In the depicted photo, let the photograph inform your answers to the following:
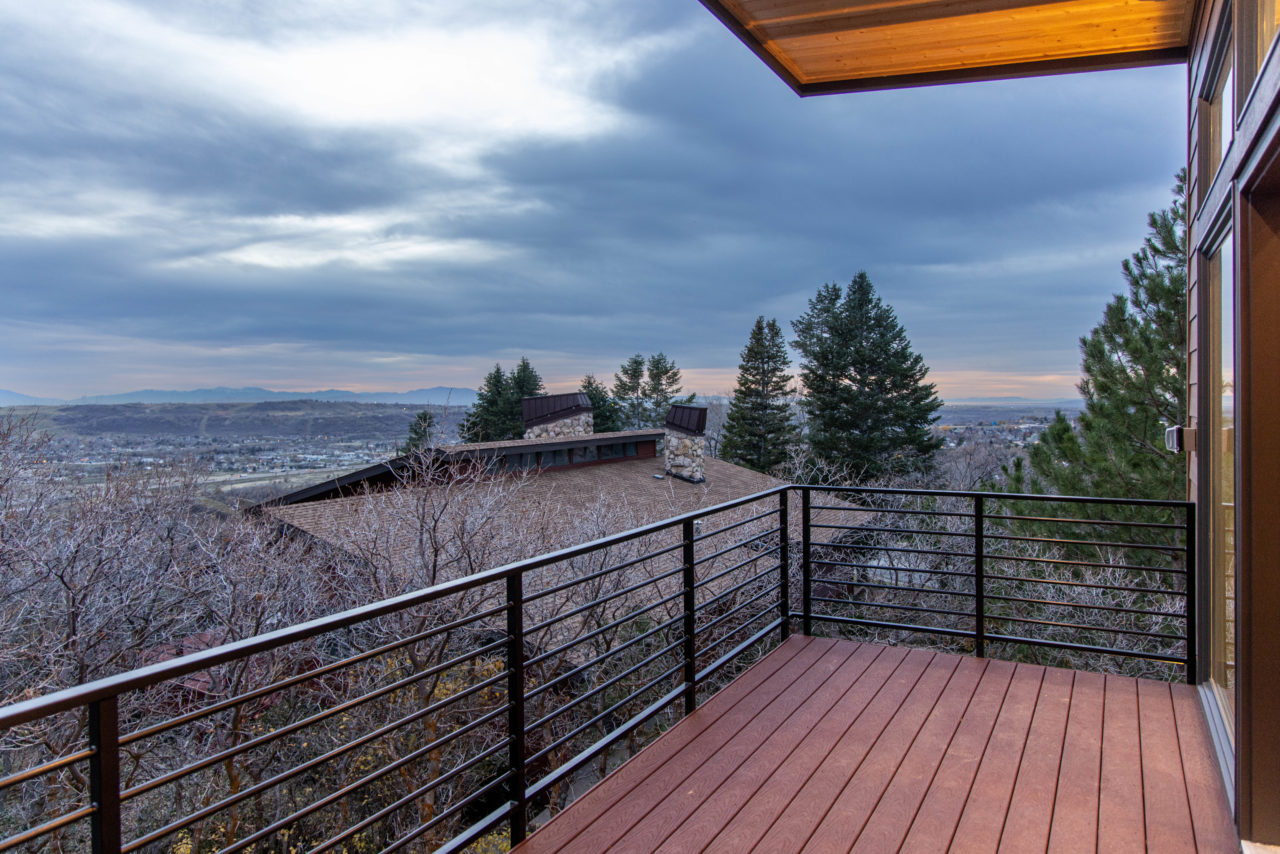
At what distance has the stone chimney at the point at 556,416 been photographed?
588 inches

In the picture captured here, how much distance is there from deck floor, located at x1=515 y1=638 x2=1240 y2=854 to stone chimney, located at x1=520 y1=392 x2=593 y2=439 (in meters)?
11.8

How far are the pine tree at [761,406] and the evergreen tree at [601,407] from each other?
499cm

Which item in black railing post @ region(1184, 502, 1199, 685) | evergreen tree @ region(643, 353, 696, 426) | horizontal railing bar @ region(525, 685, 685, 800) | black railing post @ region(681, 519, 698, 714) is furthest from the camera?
evergreen tree @ region(643, 353, 696, 426)

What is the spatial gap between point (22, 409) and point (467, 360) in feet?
61.8

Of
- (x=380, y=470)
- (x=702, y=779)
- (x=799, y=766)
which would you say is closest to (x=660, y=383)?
(x=380, y=470)

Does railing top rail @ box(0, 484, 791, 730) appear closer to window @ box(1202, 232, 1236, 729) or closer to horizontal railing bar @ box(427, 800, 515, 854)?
horizontal railing bar @ box(427, 800, 515, 854)

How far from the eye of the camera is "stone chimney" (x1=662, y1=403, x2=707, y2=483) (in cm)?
1369

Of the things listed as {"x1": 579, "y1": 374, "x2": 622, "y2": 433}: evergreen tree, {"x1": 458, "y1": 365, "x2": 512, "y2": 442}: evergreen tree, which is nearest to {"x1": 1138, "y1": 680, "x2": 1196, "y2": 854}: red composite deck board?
{"x1": 579, "y1": 374, "x2": 622, "y2": 433}: evergreen tree

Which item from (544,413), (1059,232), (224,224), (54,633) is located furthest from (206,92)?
(1059,232)

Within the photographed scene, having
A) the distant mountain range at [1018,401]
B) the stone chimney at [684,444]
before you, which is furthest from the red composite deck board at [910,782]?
the distant mountain range at [1018,401]

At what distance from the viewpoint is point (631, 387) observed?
34.1m

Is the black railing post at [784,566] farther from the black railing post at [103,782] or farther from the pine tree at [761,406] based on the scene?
the pine tree at [761,406]

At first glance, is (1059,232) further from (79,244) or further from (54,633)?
(79,244)

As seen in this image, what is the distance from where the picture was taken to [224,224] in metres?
20.0
